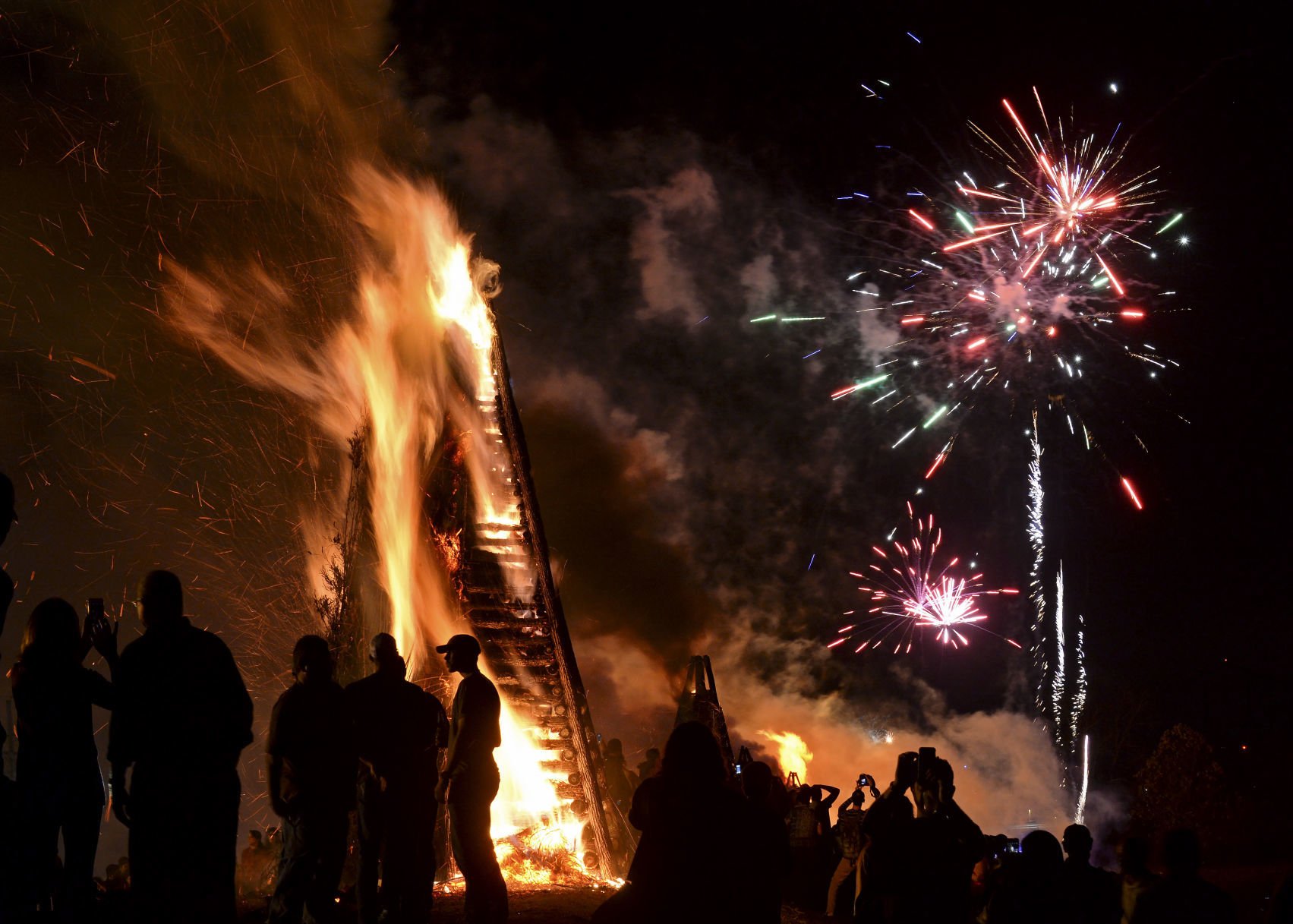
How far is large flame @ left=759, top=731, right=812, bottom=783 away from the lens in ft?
90.0

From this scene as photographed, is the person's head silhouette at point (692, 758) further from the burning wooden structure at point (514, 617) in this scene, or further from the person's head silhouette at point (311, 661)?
the burning wooden structure at point (514, 617)

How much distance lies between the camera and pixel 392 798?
606 centimetres

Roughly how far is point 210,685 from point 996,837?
27.9 ft

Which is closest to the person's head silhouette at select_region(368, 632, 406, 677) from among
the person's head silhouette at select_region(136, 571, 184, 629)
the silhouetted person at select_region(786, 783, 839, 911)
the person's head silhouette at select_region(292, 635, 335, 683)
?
the person's head silhouette at select_region(292, 635, 335, 683)

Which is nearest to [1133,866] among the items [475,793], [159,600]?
[475,793]

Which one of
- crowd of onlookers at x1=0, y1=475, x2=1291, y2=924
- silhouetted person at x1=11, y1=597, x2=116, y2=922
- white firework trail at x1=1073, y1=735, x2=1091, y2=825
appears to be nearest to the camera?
crowd of onlookers at x1=0, y1=475, x2=1291, y2=924

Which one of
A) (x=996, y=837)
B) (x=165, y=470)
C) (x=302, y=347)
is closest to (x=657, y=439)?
(x=165, y=470)

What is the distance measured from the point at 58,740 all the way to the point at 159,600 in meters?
1.04

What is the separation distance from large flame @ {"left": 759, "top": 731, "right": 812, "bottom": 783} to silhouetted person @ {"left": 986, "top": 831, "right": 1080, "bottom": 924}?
77.5 feet

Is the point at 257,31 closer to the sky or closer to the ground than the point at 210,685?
closer to the sky

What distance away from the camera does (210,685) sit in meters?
4.50

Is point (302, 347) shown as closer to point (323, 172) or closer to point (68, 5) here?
point (323, 172)

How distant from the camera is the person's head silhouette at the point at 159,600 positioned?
453 cm

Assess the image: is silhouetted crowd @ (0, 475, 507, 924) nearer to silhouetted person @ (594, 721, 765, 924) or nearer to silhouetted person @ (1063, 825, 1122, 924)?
silhouetted person @ (594, 721, 765, 924)
